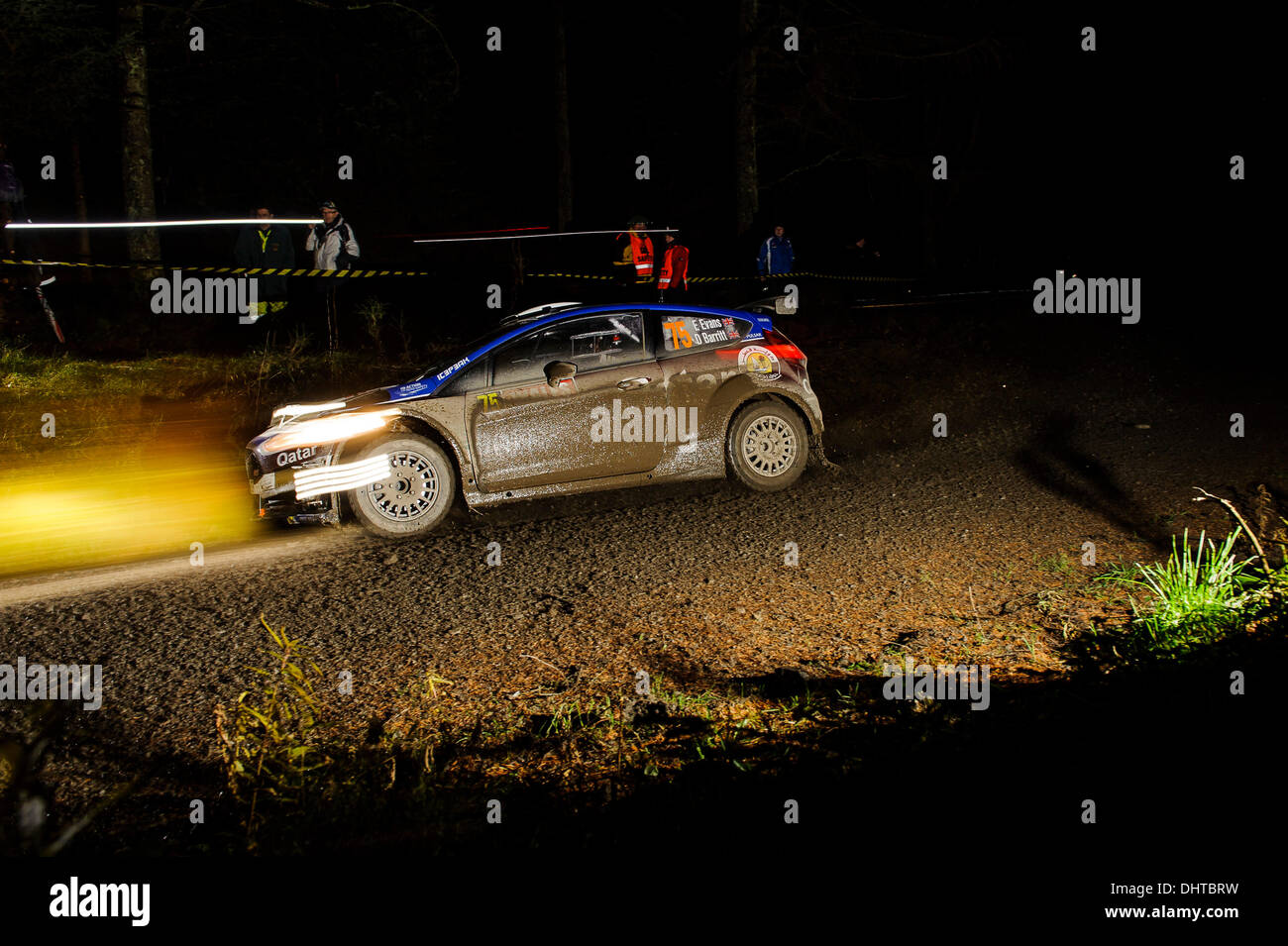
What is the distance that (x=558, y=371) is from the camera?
732 cm

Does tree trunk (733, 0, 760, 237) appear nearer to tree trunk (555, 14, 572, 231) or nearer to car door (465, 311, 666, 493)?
tree trunk (555, 14, 572, 231)

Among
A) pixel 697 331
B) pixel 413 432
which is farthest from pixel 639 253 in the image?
pixel 413 432

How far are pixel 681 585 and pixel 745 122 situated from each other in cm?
1416

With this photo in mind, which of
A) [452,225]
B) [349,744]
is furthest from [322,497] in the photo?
[452,225]

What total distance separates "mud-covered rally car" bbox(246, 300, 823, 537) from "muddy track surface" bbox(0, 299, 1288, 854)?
0.31m

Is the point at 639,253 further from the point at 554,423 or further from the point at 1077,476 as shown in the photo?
the point at 1077,476

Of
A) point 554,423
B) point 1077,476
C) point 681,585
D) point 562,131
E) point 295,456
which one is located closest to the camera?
point 681,585

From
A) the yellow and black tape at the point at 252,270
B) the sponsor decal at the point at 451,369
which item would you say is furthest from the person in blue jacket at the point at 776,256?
the sponsor decal at the point at 451,369

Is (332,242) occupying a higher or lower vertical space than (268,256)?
lower

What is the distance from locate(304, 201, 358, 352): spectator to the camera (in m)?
12.2

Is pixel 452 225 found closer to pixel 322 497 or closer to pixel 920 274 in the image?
pixel 920 274

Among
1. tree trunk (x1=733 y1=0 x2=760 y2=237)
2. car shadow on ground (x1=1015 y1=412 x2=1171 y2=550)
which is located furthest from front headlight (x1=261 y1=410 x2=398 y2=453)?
tree trunk (x1=733 y1=0 x2=760 y2=237)
